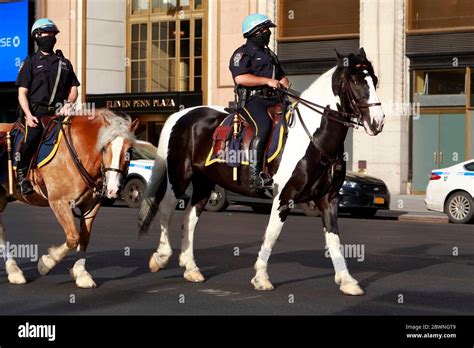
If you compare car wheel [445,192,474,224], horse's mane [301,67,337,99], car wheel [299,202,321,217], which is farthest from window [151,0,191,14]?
horse's mane [301,67,337,99]

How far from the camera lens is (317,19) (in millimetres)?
31969

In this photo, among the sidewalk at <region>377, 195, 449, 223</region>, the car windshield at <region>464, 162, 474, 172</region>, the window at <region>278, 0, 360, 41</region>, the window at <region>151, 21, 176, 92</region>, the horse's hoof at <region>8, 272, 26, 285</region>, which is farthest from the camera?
the window at <region>151, 21, 176, 92</region>

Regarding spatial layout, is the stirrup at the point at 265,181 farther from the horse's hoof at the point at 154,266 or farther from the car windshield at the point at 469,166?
the car windshield at the point at 469,166

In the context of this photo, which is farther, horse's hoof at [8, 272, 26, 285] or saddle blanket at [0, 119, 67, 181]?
horse's hoof at [8, 272, 26, 285]

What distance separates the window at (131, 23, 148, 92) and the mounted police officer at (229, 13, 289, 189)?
26972 mm

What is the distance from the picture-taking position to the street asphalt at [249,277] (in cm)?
895

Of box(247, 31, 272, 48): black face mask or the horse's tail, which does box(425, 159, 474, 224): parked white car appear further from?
→ box(247, 31, 272, 48): black face mask

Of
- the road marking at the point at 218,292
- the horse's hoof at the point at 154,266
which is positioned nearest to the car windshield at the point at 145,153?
the horse's hoof at the point at 154,266

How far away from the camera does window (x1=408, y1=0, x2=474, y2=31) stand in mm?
29375

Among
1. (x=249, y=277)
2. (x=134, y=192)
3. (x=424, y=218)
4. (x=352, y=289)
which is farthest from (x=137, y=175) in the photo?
(x=352, y=289)

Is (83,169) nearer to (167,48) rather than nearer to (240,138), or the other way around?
(240,138)

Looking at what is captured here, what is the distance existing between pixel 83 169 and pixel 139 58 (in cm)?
2835

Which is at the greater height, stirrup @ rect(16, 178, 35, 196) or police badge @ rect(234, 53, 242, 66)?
police badge @ rect(234, 53, 242, 66)

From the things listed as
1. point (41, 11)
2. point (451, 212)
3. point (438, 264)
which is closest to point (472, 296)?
point (438, 264)
